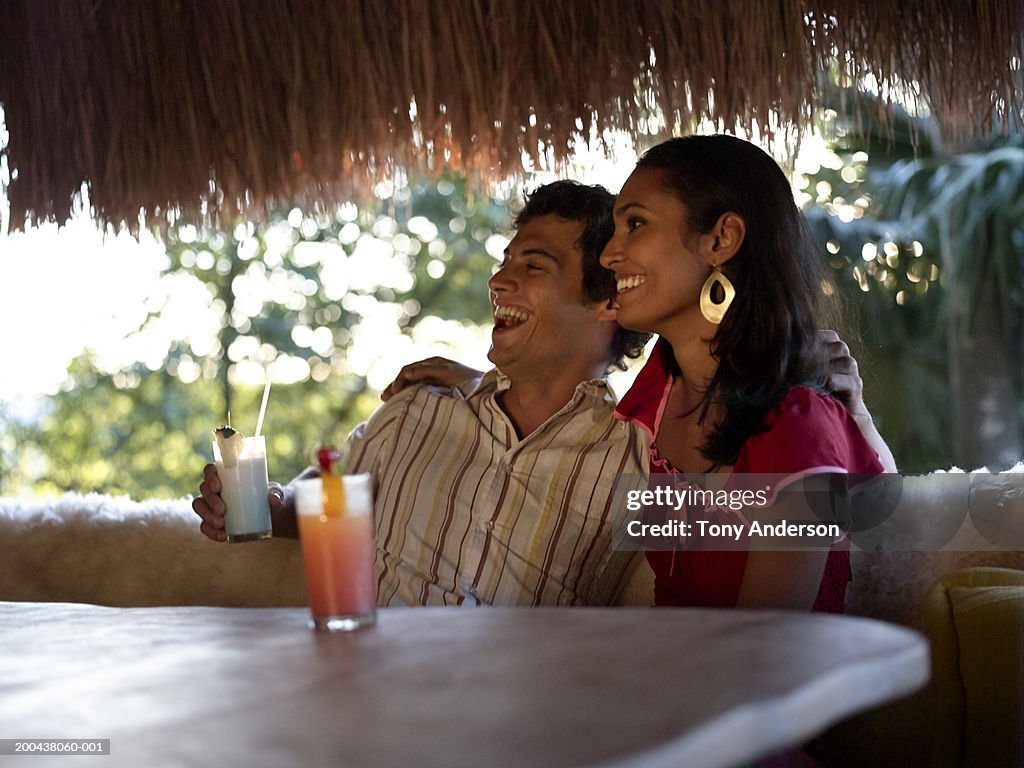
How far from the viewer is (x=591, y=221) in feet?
7.13

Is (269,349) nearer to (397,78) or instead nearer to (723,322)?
(397,78)

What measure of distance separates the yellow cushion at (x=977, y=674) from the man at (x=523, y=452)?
1.41 feet

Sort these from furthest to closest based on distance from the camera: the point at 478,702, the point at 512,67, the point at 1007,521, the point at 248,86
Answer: the point at 248,86
the point at 512,67
the point at 1007,521
the point at 478,702

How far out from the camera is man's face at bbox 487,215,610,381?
6.88 feet

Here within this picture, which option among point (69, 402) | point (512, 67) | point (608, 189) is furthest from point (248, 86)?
point (69, 402)

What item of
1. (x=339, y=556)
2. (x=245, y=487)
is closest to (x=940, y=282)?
(x=245, y=487)

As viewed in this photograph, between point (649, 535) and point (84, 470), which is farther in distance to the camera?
point (84, 470)

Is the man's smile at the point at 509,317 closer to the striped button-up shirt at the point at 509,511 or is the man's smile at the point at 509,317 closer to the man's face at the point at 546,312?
the man's face at the point at 546,312

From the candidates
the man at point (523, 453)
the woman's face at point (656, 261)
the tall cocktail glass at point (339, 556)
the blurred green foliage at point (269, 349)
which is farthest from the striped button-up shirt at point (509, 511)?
the blurred green foliage at point (269, 349)

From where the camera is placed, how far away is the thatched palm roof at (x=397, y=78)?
6.34 ft

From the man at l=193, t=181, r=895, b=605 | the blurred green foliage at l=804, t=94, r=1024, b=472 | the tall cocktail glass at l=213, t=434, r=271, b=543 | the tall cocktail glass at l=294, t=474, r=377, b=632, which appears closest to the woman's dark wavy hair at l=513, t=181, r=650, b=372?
the man at l=193, t=181, r=895, b=605

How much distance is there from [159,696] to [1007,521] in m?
1.40

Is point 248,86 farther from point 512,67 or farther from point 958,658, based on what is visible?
point 958,658

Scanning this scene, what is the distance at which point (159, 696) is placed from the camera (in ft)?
2.98
